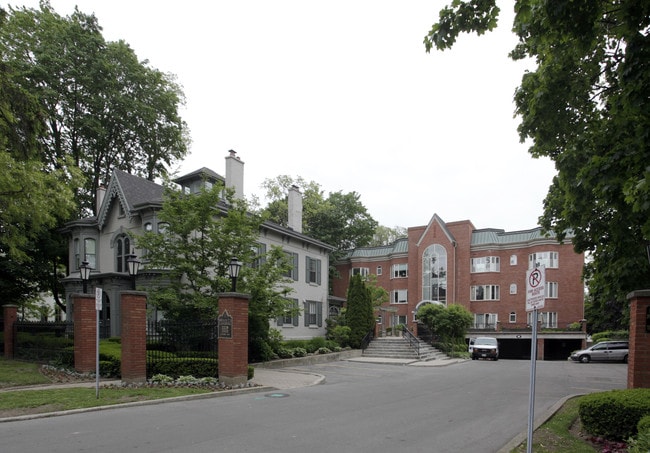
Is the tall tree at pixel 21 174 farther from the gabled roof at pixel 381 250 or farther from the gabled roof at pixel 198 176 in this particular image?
the gabled roof at pixel 381 250

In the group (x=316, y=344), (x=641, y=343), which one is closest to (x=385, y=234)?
(x=316, y=344)

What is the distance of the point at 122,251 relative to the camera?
2500cm

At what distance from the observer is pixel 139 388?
1263cm

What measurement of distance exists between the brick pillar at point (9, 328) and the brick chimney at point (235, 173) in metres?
12.6

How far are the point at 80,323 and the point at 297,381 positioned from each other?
302 inches

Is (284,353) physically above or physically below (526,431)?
below

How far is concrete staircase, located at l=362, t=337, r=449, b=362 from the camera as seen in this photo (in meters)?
28.6

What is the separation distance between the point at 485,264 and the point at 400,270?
29.5ft

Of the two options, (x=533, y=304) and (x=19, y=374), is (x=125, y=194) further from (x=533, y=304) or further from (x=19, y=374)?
(x=533, y=304)

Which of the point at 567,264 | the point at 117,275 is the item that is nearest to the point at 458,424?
the point at 117,275

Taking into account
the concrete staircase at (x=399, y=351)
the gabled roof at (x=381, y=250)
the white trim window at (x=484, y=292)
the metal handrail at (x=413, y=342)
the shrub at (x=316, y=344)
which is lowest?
the concrete staircase at (x=399, y=351)

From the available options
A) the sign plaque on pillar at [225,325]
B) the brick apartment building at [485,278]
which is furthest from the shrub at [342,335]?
the sign plaque on pillar at [225,325]

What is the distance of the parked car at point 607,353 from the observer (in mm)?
29688

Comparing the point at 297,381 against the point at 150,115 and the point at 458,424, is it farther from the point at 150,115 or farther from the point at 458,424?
the point at 150,115
